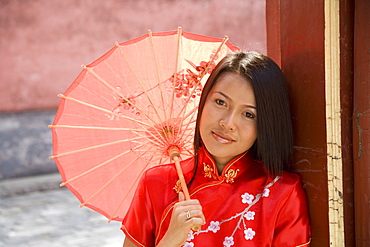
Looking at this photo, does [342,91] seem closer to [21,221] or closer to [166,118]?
[166,118]

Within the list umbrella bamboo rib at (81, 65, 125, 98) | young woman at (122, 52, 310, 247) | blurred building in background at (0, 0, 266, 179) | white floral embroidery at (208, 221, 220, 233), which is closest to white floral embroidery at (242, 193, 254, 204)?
young woman at (122, 52, 310, 247)

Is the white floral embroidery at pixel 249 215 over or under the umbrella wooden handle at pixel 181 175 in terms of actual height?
under

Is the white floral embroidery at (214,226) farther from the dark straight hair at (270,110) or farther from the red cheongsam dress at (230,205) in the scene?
the dark straight hair at (270,110)

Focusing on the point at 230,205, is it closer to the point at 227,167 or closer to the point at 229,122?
the point at 227,167

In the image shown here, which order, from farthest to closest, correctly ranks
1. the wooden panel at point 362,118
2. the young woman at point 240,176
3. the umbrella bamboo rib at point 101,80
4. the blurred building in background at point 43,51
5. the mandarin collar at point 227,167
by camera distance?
the blurred building in background at point 43,51 → the umbrella bamboo rib at point 101,80 → the mandarin collar at point 227,167 → the young woman at point 240,176 → the wooden panel at point 362,118

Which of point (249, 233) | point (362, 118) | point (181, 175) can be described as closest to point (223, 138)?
point (181, 175)

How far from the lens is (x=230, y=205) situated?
56.0 inches

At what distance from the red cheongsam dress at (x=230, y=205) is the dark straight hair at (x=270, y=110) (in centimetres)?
6

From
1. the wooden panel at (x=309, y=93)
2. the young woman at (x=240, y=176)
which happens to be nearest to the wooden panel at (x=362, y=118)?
the wooden panel at (x=309, y=93)

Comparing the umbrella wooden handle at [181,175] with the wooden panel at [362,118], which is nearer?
the wooden panel at [362,118]

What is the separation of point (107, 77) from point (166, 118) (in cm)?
25

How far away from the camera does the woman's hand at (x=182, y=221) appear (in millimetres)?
1313

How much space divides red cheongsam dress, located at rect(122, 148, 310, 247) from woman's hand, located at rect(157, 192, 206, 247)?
81mm

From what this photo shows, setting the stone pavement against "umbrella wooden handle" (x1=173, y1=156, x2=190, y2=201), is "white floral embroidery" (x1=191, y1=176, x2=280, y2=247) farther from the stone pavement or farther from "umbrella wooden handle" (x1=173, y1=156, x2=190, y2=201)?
the stone pavement
